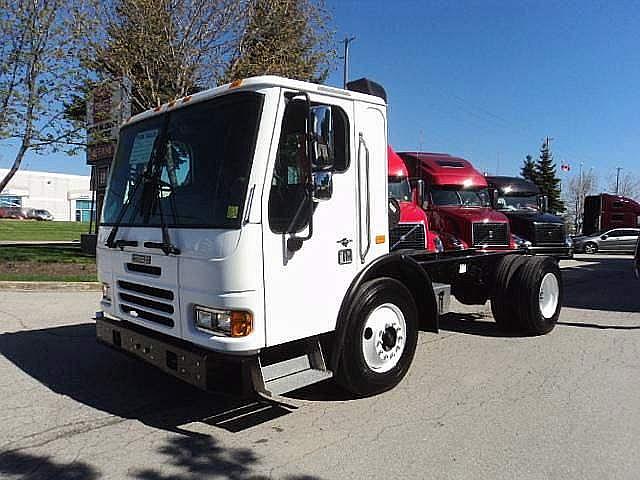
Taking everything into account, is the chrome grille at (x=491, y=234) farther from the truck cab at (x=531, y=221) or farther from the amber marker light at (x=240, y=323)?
the amber marker light at (x=240, y=323)

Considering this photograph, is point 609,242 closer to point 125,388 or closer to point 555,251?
point 555,251

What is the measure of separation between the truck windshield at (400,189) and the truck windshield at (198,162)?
3.58 m

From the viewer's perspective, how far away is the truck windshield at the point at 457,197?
343 inches

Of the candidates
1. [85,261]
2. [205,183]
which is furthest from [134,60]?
[205,183]

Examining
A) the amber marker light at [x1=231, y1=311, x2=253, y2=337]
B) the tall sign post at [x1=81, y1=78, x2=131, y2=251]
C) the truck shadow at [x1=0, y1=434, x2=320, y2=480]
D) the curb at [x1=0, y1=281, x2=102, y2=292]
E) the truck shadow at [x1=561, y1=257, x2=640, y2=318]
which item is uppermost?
the tall sign post at [x1=81, y1=78, x2=131, y2=251]

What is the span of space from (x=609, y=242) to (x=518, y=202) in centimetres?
1916

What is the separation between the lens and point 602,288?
1370cm

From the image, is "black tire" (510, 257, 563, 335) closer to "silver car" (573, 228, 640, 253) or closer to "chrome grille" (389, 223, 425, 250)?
"chrome grille" (389, 223, 425, 250)

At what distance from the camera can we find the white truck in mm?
3934

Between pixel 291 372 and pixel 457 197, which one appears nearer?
pixel 291 372

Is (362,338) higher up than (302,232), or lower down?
lower down

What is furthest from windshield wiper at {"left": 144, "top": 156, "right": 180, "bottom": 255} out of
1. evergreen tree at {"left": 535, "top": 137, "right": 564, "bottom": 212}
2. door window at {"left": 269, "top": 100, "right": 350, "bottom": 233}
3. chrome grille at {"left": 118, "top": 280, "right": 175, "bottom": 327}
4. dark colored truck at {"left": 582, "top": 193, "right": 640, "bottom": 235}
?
evergreen tree at {"left": 535, "top": 137, "right": 564, "bottom": 212}

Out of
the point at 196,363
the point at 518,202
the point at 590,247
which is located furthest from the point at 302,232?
the point at 590,247

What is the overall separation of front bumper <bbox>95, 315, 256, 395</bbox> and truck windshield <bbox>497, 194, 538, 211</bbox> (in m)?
9.67
